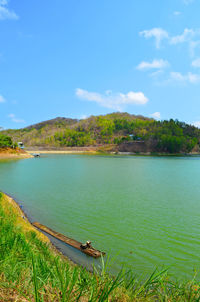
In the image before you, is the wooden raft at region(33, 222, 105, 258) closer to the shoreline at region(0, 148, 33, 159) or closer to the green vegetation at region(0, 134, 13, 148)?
the shoreline at region(0, 148, 33, 159)

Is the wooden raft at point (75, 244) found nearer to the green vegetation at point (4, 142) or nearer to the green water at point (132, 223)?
the green water at point (132, 223)

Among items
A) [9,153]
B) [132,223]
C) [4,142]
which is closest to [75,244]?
[132,223]

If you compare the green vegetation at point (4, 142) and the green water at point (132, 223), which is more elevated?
the green vegetation at point (4, 142)

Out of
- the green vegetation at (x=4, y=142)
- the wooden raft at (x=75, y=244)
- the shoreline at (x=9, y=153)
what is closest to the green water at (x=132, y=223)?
the wooden raft at (x=75, y=244)

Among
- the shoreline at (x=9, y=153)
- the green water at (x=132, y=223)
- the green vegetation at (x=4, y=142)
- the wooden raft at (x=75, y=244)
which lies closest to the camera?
the wooden raft at (x=75, y=244)

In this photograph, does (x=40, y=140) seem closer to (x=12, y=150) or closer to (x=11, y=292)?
(x=12, y=150)

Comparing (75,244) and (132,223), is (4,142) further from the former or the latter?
(75,244)

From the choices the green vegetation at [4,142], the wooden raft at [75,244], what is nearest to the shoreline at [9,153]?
the green vegetation at [4,142]

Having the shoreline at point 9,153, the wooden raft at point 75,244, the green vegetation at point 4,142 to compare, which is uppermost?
the green vegetation at point 4,142

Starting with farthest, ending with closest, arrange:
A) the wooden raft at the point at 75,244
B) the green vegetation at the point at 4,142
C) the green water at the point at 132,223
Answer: the green vegetation at the point at 4,142, the green water at the point at 132,223, the wooden raft at the point at 75,244

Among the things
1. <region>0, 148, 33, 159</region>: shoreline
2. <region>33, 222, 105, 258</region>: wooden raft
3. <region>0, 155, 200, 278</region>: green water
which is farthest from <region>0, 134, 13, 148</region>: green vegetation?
<region>33, 222, 105, 258</region>: wooden raft

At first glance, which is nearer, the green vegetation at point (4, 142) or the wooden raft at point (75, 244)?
the wooden raft at point (75, 244)

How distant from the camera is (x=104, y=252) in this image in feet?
27.2

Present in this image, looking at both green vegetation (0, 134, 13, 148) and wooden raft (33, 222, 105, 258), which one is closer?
wooden raft (33, 222, 105, 258)
